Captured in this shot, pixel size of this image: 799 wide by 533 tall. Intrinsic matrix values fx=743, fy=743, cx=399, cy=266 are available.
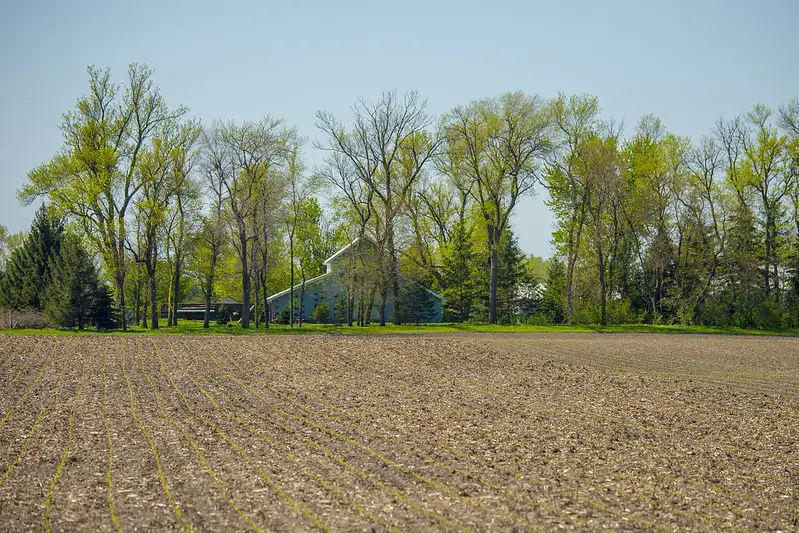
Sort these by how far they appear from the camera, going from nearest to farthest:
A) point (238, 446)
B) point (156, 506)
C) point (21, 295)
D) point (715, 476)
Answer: point (156, 506)
point (715, 476)
point (238, 446)
point (21, 295)

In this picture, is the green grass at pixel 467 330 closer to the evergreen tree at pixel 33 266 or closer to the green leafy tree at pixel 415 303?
the evergreen tree at pixel 33 266

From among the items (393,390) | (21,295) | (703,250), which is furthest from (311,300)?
(393,390)

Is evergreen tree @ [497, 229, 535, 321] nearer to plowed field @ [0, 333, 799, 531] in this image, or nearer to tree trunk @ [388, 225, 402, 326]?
tree trunk @ [388, 225, 402, 326]

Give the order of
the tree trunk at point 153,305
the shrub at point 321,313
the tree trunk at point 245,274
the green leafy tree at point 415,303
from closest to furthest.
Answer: the tree trunk at point 153,305
the tree trunk at point 245,274
the green leafy tree at point 415,303
the shrub at point 321,313

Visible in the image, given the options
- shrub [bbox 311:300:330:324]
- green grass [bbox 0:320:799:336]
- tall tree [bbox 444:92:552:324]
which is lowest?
green grass [bbox 0:320:799:336]

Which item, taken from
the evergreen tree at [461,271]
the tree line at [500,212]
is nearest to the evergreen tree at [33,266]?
the tree line at [500,212]

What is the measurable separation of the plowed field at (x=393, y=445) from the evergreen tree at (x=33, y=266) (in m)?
17.8

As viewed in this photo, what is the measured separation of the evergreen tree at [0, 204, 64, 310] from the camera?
41938mm

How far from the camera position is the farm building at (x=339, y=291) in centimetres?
4797

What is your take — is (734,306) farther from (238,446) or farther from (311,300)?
(238,446)

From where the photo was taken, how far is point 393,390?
19.5 m

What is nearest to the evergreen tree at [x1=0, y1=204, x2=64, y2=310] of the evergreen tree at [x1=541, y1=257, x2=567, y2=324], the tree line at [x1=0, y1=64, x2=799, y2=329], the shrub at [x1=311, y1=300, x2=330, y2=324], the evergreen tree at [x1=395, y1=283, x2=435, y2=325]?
the tree line at [x1=0, y1=64, x2=799, y2=329]

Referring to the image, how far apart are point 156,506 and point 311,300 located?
54192 mm

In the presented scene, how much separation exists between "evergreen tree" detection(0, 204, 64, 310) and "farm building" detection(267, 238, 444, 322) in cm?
1722
